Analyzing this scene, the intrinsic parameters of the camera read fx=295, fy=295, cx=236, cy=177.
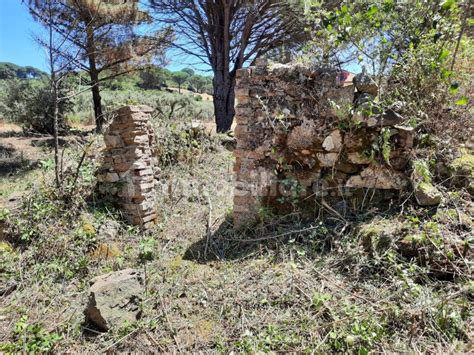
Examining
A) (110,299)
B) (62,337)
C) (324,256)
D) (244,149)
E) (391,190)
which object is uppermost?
(244,149)

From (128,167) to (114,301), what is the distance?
224cm

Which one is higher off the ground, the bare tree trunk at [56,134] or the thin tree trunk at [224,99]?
the thin tree trunk at [224,99]

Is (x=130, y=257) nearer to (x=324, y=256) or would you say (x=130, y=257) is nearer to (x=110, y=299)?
(x=110, y=299)

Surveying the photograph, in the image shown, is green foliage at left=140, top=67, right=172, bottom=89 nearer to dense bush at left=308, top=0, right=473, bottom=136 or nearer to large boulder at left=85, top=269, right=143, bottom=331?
dense bush at left=308, top=0, right=473, bottom=136

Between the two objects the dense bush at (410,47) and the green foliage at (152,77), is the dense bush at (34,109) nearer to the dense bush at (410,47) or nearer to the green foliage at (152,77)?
the green foliage at (152,77)

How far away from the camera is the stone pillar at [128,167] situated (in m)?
4.39

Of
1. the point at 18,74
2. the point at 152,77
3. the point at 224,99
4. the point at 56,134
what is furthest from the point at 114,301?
the point at 18,74

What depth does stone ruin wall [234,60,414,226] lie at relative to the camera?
3098 mm

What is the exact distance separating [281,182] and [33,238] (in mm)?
3123

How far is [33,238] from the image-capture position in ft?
11.9

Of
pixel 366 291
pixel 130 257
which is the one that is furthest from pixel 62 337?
pixel 366 291

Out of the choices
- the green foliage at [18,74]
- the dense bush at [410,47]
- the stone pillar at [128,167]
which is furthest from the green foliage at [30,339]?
the green foliage at [18,74]

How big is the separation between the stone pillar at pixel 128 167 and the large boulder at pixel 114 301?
170 centimetres

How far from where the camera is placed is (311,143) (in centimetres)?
342
